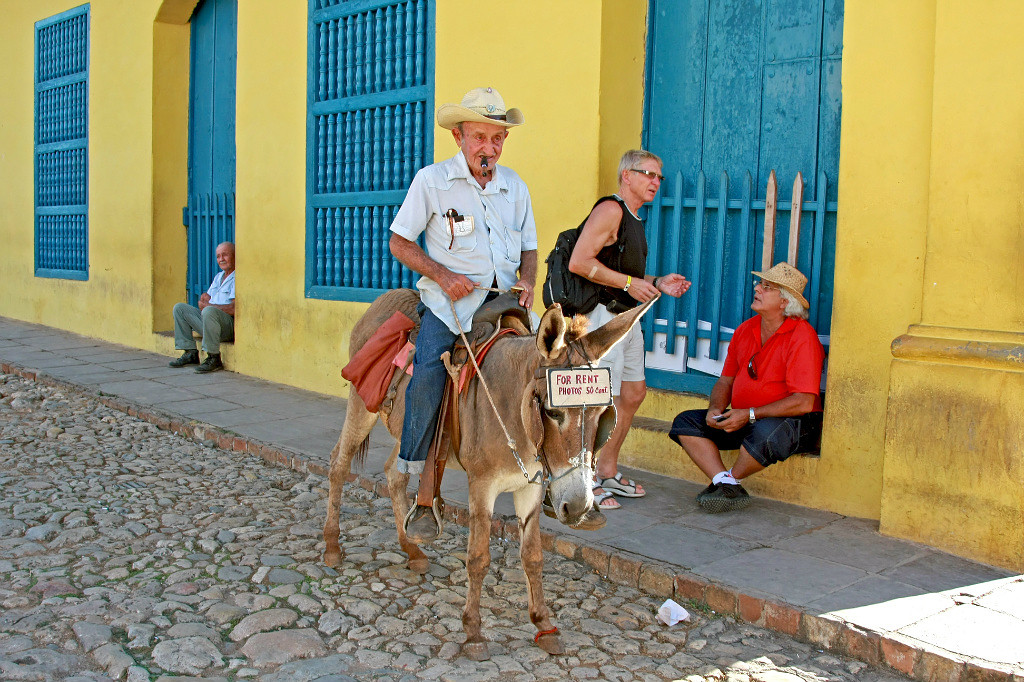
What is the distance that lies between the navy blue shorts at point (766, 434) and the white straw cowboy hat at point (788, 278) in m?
0.73

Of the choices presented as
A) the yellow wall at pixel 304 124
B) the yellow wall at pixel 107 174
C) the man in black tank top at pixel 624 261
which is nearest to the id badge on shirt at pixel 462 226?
the man in black tank top at pixel 624 261

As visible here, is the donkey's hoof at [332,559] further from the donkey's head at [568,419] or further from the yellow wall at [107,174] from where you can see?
the yellow wall at [107,174]

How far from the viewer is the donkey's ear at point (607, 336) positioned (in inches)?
138

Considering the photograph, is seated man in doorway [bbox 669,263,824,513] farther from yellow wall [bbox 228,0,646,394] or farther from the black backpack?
yellow wall [bbox 228,0,646,394]

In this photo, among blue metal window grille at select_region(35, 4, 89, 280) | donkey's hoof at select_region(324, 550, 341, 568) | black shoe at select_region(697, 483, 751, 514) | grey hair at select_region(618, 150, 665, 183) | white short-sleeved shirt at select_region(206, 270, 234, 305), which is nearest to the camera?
donkey's hoof at select_region(324, 550, 341, 568)

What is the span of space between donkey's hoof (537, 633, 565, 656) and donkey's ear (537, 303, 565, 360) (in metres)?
1.29

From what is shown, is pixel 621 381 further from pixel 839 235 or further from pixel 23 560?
pixel 23 560

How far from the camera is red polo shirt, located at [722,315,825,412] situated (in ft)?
18.3

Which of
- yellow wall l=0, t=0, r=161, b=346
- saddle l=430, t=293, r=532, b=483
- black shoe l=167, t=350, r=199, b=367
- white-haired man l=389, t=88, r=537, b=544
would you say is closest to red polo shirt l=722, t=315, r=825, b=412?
white-haired man l=389, t=88, r=537, b=544

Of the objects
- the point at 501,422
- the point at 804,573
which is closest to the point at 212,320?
the point at 501,422

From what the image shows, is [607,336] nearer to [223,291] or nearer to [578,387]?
[578,387]

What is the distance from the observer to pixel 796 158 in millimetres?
6191

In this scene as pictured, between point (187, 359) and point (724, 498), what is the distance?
293 inches

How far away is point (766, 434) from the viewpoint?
554cm
